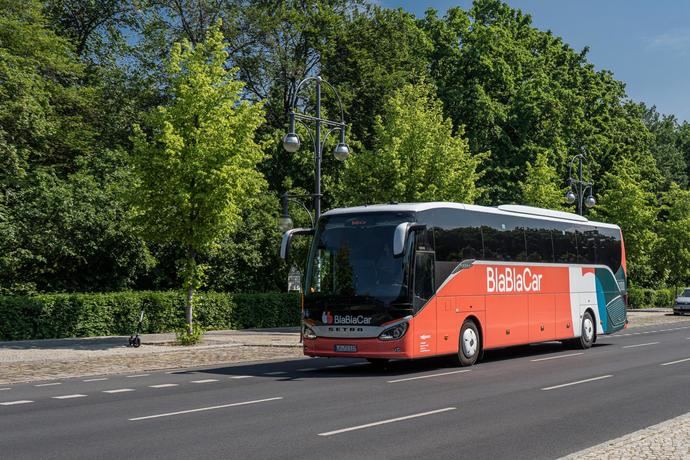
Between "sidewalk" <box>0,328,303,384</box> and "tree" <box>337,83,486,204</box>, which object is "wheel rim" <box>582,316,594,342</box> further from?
"tree" <box>337,83,486,204</box>

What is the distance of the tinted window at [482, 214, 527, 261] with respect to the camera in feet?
64.6

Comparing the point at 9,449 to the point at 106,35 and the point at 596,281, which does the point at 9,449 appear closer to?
the point at 596,281

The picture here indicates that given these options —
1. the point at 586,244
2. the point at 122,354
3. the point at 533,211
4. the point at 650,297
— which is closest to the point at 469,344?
the point at 533,211

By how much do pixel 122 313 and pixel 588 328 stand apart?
49.9 ft

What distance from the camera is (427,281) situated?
17.2 m

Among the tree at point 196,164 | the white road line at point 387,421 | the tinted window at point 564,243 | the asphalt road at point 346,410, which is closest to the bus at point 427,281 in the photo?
the tinted window at point 564,243

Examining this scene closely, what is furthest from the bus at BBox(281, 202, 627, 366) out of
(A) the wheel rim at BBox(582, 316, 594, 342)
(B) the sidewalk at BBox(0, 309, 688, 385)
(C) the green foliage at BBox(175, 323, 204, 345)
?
(C) the green foliage at BBox(175, 323, 204, 345)

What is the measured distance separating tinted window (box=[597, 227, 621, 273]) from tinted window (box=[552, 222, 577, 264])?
1.85 metres

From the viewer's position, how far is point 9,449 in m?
8.91

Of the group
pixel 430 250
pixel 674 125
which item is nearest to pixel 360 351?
pixel 430 250

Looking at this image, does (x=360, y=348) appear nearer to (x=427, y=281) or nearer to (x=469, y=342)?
(x=427, y=281)

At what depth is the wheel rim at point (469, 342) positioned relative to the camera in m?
18.6

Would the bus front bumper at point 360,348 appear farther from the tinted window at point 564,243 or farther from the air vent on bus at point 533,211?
the tinted window at point 564,243

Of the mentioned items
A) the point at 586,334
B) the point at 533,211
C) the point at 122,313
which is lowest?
the point at 586,334
